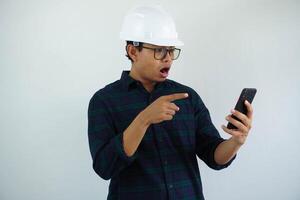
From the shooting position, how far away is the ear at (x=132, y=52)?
46.1 inches

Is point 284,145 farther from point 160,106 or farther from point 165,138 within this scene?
point 160,106

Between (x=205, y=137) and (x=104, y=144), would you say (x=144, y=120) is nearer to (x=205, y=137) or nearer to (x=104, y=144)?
(x=104, y=144)

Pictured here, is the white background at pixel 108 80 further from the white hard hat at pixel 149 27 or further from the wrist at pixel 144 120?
the wrist at pixel 144 120

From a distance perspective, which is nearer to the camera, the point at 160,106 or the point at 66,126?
the point at 160,106

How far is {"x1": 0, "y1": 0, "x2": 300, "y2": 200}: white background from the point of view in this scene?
58.5 inches

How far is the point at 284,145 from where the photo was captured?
164cm

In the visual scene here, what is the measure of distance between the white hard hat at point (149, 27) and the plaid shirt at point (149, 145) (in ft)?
0.55

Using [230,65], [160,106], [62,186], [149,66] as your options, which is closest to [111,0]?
[149,66]

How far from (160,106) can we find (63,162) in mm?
775

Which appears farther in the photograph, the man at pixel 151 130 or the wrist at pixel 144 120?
the man at pixel 151 130

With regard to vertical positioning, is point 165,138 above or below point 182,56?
below

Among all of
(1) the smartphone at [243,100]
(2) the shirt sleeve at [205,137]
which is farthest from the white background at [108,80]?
(1) the smartphone at [243,100]

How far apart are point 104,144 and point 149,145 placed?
16cm

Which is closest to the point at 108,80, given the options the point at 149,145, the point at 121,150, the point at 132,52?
the point at 132,52
